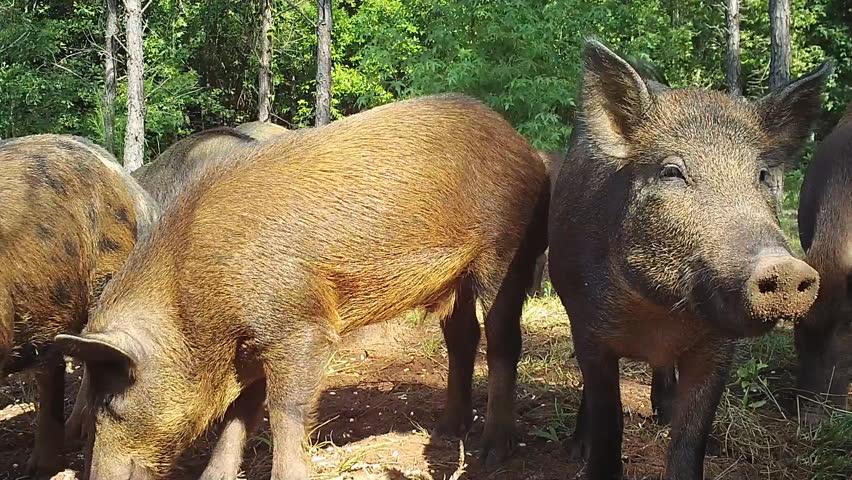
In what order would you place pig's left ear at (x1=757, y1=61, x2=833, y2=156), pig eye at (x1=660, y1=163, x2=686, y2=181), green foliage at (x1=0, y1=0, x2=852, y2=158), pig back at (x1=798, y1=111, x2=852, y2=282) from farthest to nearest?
green foliage at (x1=0, y1=0, x2=852, y2=158) → pig back at (x1=798, y1=111, x2=852, y2=282) → pig's left ear at (x1=757, y1=61, x2=833, y2=156) → pig eye at (x1=660, y1=163, x2=686, y2=181)


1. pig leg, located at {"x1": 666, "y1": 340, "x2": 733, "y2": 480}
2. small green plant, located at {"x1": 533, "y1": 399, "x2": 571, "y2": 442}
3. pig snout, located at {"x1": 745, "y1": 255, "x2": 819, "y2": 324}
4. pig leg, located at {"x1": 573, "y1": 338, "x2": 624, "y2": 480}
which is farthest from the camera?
small green plant, located at {"x1": 533, "y1": 399, "x2": 571, "y2": 442}

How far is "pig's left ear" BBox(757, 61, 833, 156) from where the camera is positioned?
298cm

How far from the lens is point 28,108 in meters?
18.2

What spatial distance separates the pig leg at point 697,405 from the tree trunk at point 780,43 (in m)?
9.93

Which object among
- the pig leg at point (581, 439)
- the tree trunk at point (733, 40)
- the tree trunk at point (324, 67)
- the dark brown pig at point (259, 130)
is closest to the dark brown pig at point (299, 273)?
the pig leg at point (581, 439)

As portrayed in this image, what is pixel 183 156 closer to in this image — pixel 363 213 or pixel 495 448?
pixel 363 213

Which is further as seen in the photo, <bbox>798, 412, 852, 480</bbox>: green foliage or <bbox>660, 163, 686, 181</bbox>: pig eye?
<bbox>798, 412, 852, 480</bbox>: green foliage

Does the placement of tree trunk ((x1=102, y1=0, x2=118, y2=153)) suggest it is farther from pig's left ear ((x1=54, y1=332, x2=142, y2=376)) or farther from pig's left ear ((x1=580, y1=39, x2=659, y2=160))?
pig's left ear ((x1=580, y1=39, x2=659, y2=160))

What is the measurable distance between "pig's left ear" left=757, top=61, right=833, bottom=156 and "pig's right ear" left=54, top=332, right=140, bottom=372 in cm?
286

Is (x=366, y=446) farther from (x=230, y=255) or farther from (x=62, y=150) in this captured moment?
(x=62, y=150)

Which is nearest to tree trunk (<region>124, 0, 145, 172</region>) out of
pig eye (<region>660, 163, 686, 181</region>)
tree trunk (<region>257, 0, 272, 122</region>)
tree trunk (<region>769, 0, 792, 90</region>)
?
tree trunk (<region>257, 0, 272, 122</region>)

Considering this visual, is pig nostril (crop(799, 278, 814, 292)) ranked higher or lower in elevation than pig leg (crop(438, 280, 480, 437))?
higher

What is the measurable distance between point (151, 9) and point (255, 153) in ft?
66.1

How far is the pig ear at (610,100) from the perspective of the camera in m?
3.05
